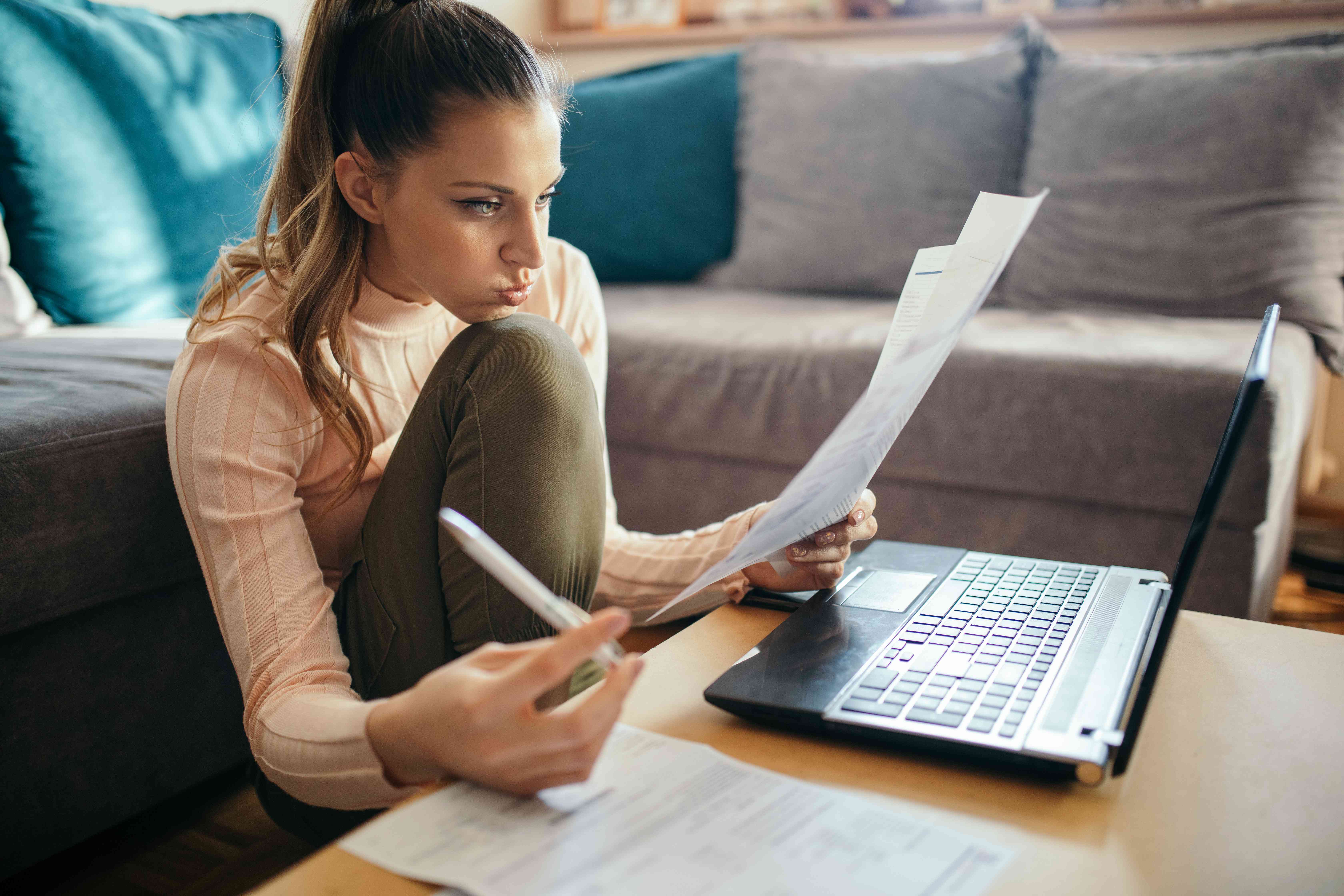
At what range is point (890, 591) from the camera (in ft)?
2.32

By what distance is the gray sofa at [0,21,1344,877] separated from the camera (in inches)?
35.1

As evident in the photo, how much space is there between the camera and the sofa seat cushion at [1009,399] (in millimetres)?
1233

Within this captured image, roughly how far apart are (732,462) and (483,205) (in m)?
0.89

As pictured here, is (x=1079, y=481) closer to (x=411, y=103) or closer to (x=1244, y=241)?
(x=1244, y=241)

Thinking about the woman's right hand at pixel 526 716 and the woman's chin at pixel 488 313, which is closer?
the woman's right hand at pixel 526 716

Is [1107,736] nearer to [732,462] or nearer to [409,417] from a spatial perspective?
[409,417]

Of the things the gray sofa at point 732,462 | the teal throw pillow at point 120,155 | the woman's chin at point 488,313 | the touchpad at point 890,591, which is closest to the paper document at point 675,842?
the touchpad at point 890,591

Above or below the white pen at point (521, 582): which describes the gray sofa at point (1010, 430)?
below

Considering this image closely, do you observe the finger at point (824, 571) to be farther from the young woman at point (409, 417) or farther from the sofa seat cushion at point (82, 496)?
the sofa seat cushion at point (82, 496)

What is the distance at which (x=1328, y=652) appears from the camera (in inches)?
24.6

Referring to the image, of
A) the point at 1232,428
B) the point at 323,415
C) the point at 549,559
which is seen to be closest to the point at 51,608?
the point at 323,415

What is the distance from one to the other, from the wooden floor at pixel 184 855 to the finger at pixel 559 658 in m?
0.44

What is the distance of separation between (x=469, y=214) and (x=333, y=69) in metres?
0.16

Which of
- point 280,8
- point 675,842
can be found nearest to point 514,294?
point 675,842
